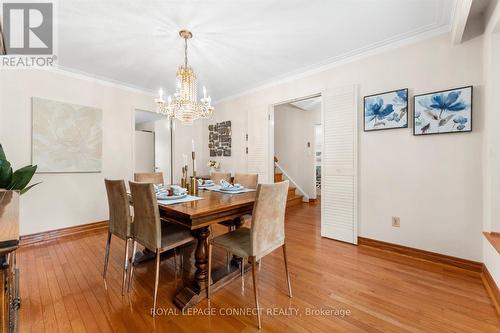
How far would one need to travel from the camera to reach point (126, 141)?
3.77 meters

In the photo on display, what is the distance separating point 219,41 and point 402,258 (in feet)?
10.6

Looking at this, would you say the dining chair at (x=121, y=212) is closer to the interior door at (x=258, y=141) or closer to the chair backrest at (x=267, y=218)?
the chair backrest at (x=267, y=218)

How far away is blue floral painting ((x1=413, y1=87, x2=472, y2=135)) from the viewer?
6.80ft

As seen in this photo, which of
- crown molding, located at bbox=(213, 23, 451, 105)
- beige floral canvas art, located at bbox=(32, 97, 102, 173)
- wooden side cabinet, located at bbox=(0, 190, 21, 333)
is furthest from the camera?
beige floral canvas art, located at bbox=(32, 97, 102, 173)

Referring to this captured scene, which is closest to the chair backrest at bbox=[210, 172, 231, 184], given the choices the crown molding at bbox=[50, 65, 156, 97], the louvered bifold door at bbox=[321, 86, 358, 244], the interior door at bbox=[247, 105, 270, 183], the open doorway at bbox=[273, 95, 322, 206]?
the interior door at bbox=[247, 105, 270, 183]

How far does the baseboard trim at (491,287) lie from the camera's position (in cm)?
159

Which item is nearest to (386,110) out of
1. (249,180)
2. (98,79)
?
(249,180)

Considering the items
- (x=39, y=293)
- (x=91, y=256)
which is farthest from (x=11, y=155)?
(x=39, y=293)

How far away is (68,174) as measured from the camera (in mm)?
3199

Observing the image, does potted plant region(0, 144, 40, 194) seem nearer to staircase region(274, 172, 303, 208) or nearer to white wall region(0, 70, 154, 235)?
white wall region(0, 70, 154, 235)

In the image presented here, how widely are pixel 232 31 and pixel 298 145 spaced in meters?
3.92

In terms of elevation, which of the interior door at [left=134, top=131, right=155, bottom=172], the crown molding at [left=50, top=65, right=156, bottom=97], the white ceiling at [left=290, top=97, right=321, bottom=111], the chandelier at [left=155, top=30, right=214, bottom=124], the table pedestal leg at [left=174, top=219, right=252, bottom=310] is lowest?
the table pedestal leg at [left=174, top=219, right=252, bottom=310]

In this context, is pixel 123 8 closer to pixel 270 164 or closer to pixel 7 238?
pixel 7 238

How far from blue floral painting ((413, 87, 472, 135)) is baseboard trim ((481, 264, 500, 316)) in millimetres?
1317
